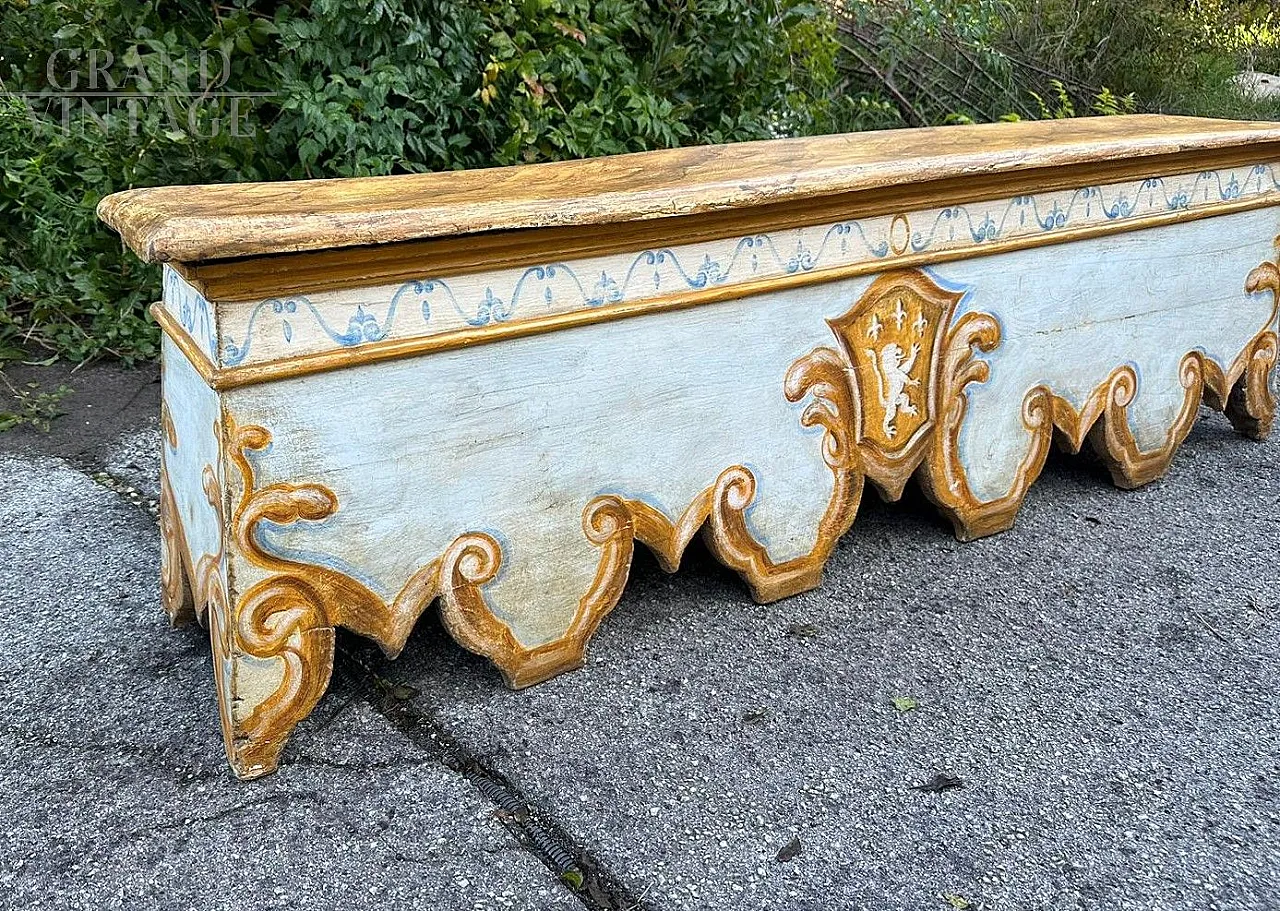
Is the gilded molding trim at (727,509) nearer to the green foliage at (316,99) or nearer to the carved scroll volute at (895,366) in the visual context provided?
the carved scroll volute at (895,366)

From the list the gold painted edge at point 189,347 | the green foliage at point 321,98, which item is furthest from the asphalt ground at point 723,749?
the green foliage at point 321,98

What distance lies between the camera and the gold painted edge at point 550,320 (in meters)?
1.35

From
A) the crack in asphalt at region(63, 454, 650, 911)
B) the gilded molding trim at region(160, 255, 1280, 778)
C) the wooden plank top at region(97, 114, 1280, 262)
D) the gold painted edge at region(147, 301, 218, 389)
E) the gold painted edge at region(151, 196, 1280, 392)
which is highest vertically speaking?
the wooden plank top at region(97, 114, 1280, 262)

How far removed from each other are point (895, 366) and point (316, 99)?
1.55m

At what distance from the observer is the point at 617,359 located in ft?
5.35

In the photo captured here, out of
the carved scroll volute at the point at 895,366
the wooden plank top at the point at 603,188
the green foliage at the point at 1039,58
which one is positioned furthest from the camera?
the green foliage at the point at 1039,58

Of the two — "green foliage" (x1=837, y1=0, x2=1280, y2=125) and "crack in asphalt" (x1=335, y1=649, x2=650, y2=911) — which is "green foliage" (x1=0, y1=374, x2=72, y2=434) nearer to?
"crack in asphalt" (x1=335, y1=649, x2=650, y2=911)

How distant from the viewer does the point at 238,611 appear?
4.64 ft

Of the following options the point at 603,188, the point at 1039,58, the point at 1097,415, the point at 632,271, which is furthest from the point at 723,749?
the point at 1039,58

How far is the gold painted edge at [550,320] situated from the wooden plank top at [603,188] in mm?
130

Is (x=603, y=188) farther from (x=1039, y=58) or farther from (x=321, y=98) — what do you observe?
(x=1039, y=58)

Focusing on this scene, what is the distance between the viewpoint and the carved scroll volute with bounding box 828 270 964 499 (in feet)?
6.14

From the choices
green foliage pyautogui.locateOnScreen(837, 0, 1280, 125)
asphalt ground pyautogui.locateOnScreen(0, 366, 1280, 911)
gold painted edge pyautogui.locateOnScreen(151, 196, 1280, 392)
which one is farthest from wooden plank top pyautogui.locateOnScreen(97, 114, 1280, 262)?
green foliage pyautogui.locateOnScreen(837, 0, 1280, 125)

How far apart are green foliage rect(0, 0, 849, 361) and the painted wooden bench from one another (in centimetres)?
90
